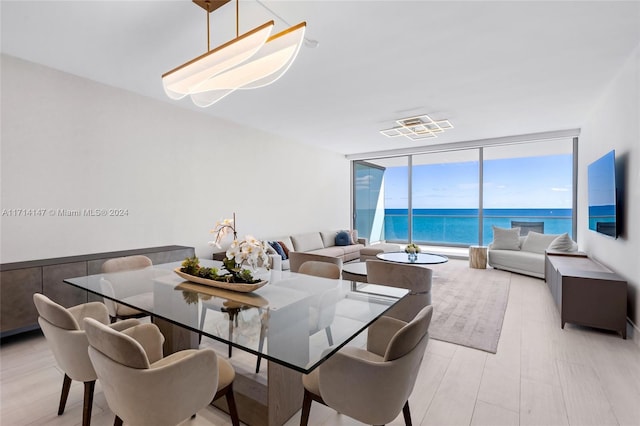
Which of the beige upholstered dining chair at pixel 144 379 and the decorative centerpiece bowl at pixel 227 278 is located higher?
the decorative centerpiece bowl at pixel 227 278

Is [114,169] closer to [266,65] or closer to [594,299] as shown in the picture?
[266,65]

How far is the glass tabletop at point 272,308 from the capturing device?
1.28m

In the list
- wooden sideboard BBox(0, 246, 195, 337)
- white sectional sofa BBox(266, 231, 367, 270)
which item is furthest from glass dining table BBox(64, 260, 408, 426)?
white sectional sofa BBox(266, 231, 367, 270)

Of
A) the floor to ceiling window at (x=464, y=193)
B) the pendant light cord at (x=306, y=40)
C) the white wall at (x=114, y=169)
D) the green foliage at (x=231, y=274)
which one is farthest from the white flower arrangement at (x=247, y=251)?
the floor to ceiling window at (x=464, y=193)

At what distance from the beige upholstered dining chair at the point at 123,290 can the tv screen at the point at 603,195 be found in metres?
4.26

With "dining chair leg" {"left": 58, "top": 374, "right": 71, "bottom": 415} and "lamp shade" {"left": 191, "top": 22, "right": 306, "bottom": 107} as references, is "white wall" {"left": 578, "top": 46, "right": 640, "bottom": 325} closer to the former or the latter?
"lamp shade" {"left": 191, "top": 22, "right": 306, "bottom": 107}

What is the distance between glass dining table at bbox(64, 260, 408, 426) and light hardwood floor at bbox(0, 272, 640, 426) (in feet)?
0.74

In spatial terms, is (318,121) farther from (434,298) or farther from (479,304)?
(479,304)

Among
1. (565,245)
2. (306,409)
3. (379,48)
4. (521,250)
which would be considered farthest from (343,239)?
(306,409)

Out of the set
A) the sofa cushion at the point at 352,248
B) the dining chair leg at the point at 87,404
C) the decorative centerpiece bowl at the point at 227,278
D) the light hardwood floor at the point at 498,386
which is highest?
the decorative centerpiece bowl at the point at 227,278

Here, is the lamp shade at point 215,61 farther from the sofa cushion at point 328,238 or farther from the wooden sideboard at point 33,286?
the sofa cushion at point 328,238

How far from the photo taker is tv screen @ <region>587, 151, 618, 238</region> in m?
3.18

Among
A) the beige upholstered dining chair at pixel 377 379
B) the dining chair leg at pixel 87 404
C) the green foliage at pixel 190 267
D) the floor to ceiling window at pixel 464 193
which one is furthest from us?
the floor to ceiling window at pixel 464 193

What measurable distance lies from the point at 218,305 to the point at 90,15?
90.3 inches
